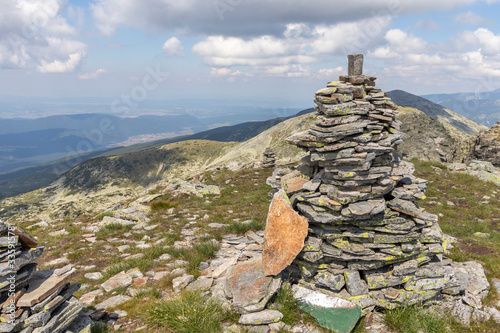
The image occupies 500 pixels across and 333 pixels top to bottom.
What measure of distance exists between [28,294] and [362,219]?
31.3 feet

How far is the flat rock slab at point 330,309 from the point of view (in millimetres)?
7675

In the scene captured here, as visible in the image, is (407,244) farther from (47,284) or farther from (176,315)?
(47,284)

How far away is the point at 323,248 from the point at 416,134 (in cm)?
5487

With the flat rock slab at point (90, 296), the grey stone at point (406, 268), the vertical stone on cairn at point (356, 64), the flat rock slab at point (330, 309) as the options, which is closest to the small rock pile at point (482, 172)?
the grey stone at point (406, 268)

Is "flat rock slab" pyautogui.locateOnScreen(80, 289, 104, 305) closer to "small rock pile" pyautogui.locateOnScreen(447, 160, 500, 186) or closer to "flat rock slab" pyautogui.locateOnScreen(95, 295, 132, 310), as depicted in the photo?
"flat rock slab" pyautogui.locateOnScreen(95, 295, 132, 310)

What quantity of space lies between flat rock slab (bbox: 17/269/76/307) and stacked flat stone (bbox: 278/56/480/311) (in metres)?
7.21

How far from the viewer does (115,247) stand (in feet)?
46.4

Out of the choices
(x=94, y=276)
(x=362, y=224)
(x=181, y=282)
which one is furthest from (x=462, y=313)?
(x=94, y=276)

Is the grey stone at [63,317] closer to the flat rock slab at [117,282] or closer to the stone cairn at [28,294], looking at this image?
the stone cairn at [28,294]

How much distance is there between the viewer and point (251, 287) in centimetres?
853

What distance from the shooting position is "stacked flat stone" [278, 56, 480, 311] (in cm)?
864

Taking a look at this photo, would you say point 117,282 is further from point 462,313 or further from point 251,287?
point 462,313

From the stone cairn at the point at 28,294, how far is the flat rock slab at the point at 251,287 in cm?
416

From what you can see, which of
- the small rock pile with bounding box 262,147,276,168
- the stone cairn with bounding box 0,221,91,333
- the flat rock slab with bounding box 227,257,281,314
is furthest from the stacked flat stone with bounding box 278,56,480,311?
the small rock pile with bounding box 262,147,276,168
